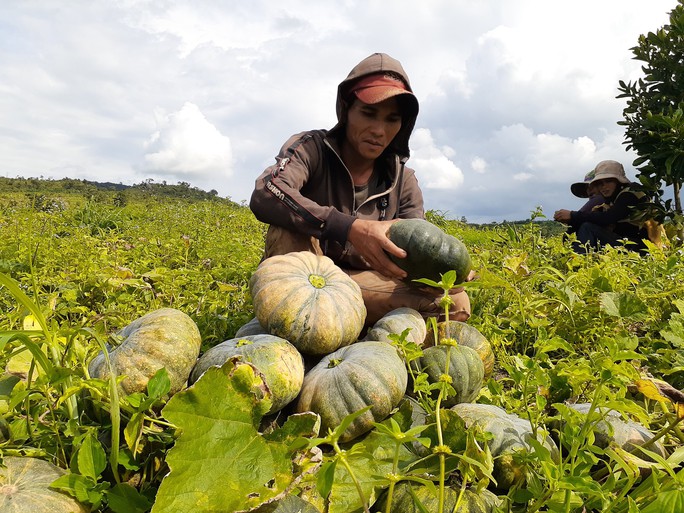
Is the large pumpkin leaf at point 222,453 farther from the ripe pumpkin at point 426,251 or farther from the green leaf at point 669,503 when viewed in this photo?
the ripe pumpkin at point 426,251

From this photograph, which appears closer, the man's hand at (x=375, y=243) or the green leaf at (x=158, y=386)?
the green leaf at (x=158, y=386)

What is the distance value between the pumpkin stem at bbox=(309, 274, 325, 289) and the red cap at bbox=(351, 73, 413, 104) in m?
1.68

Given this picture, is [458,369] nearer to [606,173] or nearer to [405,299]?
[405,299]

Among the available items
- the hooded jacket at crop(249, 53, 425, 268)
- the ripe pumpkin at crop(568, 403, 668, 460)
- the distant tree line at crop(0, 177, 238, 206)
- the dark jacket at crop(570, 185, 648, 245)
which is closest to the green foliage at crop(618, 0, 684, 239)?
the dark jacket at crop(570, 185, 648, 245)

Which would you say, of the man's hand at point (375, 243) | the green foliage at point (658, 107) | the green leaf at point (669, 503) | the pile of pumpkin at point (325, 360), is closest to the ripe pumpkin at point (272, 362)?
the pile of pumpkin at point (325, 360)

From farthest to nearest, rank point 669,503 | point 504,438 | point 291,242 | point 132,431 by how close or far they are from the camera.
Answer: point 291,242 → point 504,438 → point 132,431 → point 669,503

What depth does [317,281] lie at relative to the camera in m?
2.66

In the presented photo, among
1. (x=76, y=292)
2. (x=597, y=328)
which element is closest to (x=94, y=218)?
(x=76, y=292)

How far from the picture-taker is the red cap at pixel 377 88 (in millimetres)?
3662

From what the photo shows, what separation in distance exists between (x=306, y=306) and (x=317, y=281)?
0.24m

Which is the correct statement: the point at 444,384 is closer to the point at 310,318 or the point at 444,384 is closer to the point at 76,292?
the point at 310,318

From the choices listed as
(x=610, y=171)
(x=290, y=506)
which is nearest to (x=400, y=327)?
(x=290, y=506)

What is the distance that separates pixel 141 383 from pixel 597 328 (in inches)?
106

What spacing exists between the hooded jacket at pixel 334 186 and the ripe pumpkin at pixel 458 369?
1.33 m
